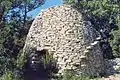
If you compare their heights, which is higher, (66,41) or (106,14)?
(106,14)

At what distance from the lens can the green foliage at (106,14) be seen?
88.2 ft

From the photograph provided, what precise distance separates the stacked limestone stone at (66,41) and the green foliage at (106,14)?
3.68 m

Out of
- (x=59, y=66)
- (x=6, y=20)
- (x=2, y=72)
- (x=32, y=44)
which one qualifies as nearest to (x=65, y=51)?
(x=59, y=66)

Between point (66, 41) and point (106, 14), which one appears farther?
point (106, 14)

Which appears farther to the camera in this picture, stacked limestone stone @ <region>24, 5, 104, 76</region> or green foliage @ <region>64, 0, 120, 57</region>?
green foliage @ <region>64, 0, 120, 57</region>

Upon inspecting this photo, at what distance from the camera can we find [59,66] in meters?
22.4

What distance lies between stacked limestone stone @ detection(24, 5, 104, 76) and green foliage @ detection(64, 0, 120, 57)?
3677 mm

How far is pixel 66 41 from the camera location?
22.9 metres

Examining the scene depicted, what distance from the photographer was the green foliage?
26.9 meters

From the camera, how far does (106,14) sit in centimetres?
2866

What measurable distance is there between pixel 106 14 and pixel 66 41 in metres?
6.79

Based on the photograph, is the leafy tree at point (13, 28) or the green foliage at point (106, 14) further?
the green foliage at point (106, 14)

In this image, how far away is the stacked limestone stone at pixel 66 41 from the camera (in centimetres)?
2233

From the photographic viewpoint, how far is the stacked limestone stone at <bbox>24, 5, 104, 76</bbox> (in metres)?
22.3
